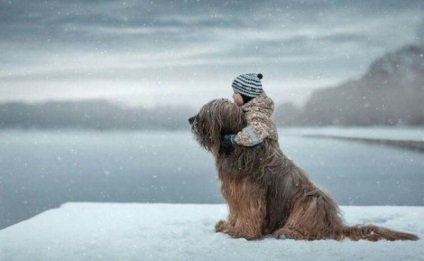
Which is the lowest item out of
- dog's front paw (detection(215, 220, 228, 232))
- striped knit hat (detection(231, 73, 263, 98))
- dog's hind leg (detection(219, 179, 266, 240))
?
dog's front paw (detection(215, 220, 228, 232))

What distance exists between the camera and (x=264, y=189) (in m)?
6.05

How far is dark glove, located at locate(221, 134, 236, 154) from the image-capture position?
5973 millimetres

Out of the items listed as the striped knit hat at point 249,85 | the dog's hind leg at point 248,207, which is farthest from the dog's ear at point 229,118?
the dog's hind leg at point 248,207

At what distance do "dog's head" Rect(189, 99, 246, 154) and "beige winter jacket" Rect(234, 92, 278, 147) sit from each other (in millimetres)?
99

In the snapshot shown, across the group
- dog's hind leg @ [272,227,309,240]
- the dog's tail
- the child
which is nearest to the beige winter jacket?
the child

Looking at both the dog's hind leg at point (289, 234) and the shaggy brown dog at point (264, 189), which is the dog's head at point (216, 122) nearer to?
the shaggy brown dog at point (264, 189)

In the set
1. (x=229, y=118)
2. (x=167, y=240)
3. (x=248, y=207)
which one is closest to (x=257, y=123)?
(x=229, y=118)

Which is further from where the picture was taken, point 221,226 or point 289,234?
point 221,226

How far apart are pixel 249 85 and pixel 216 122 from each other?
50cm

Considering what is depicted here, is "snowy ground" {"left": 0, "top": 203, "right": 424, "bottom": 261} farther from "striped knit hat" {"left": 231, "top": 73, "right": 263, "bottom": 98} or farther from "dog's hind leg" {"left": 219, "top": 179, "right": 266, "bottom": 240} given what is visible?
"striped knit hat" {"left": 231, "top": 73, "right": 263, "bottom": 98}

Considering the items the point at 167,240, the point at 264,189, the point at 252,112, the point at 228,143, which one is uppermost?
the point at 252,112

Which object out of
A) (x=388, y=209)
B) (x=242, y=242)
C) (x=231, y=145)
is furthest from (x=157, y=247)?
(x=388, y=209)

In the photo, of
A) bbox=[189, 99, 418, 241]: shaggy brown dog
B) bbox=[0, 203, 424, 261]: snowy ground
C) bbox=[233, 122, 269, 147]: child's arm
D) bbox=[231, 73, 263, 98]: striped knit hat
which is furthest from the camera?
bbox=[231, 73, 263, 98]: striped knit hat

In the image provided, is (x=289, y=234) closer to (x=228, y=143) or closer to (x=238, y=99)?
(x=228, y=143)
